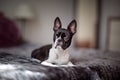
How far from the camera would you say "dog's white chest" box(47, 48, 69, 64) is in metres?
1.50

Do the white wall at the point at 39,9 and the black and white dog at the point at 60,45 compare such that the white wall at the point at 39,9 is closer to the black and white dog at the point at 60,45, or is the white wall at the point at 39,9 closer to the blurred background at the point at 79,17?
the blurred background at the point at 79,17

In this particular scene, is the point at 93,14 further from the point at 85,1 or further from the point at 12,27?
the point at 12,27

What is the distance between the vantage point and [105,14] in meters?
3.56

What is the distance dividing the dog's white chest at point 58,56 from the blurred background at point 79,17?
1.84 metres

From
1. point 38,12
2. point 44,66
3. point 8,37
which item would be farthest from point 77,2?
point 44,66

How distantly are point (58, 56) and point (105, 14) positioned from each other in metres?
2.20

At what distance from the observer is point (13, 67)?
1312 millimetres

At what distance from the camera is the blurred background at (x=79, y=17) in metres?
3.42

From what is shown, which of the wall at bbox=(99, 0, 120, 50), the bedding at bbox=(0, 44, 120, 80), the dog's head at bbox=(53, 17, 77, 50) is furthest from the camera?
the wall at bbox=(99, 0, 120, 50)

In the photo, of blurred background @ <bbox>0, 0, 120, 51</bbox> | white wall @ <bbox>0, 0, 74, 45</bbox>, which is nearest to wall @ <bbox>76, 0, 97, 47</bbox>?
blurred background @ <bbox>0, 0, 120, 51</bbox>

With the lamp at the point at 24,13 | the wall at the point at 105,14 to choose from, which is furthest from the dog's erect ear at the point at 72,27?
the wall at the point at 105,14

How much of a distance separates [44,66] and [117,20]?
231 cm

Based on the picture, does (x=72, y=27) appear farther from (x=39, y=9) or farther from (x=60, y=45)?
(x=39, y=9)

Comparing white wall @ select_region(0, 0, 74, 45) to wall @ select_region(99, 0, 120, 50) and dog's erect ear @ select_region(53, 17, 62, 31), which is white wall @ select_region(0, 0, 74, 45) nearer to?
wall @ select_region(99, 0, 120, 50)
